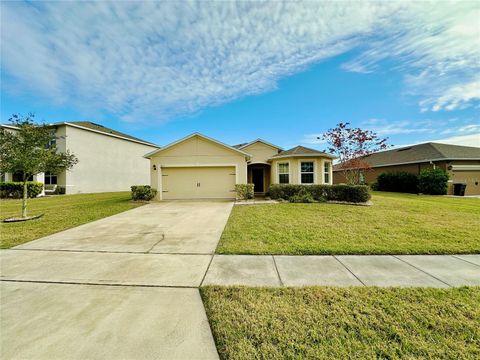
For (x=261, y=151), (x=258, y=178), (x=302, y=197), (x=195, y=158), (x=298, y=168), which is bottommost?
(x=302, y=197)

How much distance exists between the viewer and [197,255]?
457cm


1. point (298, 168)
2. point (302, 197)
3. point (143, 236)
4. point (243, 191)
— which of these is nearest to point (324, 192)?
point (302, 197)

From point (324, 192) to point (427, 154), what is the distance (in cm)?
1631

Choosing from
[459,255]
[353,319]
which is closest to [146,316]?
[353,319]

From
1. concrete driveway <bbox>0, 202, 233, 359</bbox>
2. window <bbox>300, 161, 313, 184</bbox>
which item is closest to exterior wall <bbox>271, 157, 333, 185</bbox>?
window <bbox>300, 161, 313, 184</bbox>

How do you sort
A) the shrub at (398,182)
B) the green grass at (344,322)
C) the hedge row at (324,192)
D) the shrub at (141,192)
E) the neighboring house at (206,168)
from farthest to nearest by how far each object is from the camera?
the shrub at (398,182) → the neighboring house at (206,168) → the shrub at (141,192) → the hedge row at (324,192) → the green grass at (344,322)

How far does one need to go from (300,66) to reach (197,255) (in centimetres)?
1149

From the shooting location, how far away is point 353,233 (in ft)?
19.8

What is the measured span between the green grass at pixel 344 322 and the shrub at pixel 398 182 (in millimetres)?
21217

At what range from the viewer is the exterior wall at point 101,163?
64.1 feet

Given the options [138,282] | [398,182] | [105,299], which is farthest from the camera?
[398,182]

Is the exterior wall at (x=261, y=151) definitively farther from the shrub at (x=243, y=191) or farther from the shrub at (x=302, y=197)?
the shrub at (x=302, y=197)

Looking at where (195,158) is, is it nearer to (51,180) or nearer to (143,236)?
(143,236)

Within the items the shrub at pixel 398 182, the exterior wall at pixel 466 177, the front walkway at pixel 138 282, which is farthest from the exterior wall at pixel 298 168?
the exterior wall at pixel 466 177
